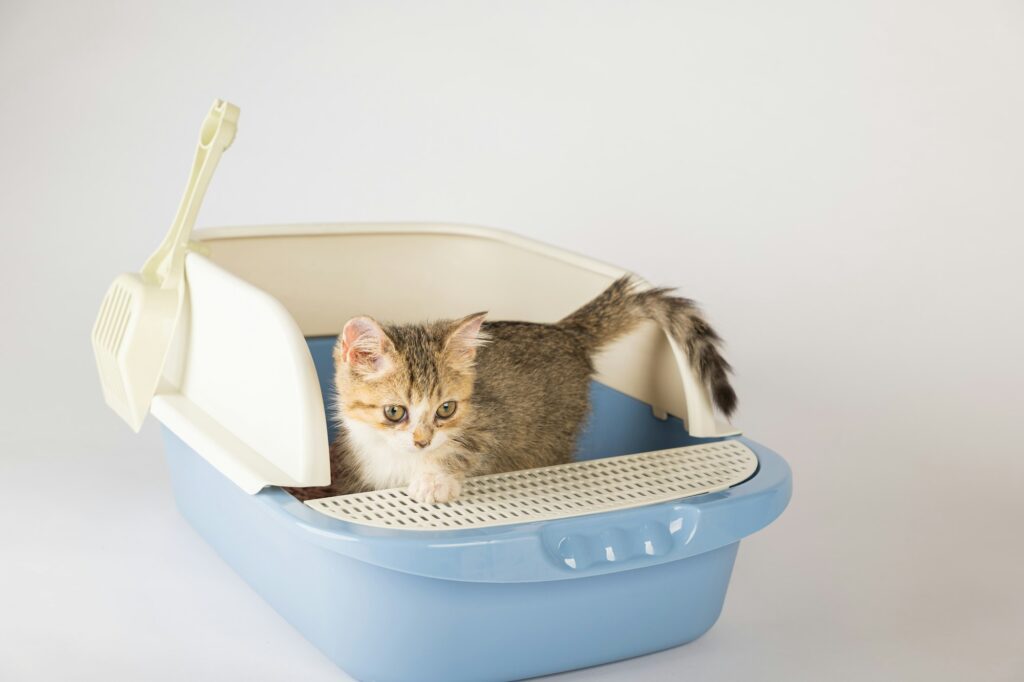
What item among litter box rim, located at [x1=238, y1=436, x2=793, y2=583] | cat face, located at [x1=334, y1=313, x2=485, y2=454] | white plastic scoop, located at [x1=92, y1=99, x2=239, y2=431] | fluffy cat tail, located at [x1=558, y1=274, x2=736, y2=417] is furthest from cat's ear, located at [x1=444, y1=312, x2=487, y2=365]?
white plastic scoop, located at [x1=92, y1=99, x2=239, y2=431]

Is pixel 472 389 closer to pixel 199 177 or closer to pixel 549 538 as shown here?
pixel 549 538

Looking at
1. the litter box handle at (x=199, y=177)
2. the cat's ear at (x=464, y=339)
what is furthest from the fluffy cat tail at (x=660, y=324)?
the litter box handle at (x=199, y=177)

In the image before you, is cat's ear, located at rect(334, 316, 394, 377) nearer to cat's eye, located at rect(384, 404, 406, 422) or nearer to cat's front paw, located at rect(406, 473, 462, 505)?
cat's eye, located at rect(384, 404, 406, 422)

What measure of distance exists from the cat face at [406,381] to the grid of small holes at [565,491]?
0.40 feet

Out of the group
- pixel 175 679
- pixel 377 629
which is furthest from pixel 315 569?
pixel 175 679

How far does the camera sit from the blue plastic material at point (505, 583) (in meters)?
2.25

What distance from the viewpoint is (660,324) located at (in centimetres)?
294

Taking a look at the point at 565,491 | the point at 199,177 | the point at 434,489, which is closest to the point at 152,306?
Answer: the point at 199,177

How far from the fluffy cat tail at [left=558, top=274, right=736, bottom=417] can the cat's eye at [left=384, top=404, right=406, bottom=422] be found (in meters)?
0.66

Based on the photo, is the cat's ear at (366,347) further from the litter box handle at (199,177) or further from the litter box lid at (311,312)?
the litter box handle at (199,177)

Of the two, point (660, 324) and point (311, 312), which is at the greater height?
point (660, 324)

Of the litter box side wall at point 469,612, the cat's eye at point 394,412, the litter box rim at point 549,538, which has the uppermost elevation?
the cat's eye at point 394,412

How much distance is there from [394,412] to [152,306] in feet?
2.88

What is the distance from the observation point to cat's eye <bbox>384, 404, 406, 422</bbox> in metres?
2.45
